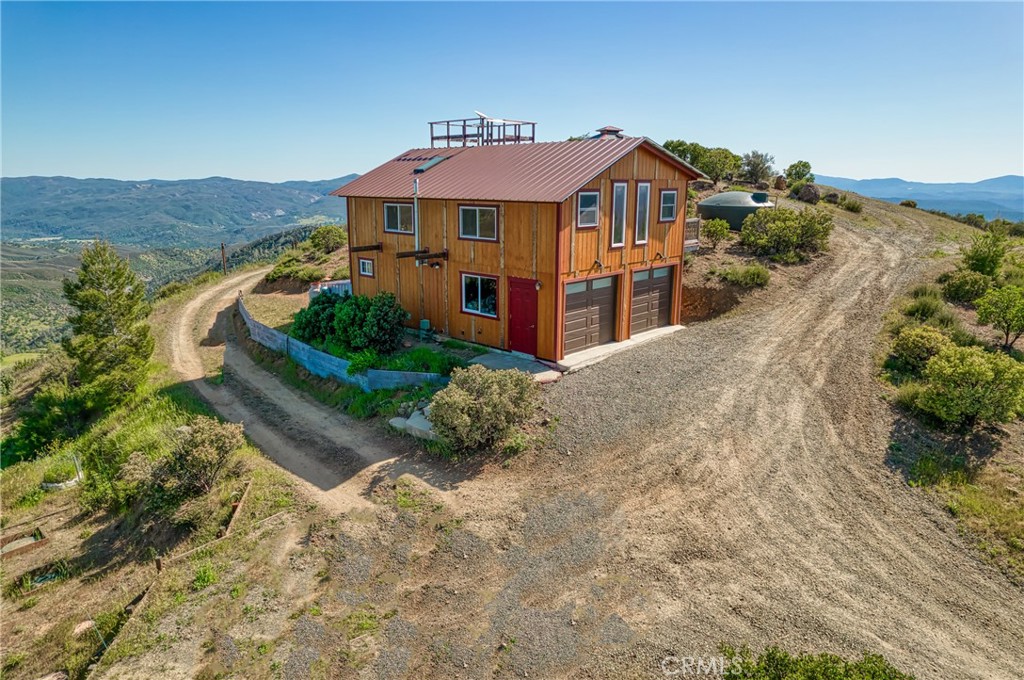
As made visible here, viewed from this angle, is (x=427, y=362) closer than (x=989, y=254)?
Yes

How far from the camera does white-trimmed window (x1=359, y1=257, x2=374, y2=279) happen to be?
2372 cm

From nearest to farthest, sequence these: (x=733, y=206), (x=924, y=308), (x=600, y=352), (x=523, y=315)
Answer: (x=523, y=315) → (x=600, y=352) → (x=924, y=308) → (x=733, y=206)

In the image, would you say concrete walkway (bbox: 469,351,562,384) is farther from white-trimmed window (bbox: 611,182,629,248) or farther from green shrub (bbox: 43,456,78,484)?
green shrub (bbox: 43,456,78,484)

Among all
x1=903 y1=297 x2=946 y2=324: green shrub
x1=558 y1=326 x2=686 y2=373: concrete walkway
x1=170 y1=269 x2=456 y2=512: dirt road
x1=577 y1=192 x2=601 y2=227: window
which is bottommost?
x1=170 y1=269 x2=456 y2=512: dirt road

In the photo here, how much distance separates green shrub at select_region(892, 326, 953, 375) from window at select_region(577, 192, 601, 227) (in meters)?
9.45

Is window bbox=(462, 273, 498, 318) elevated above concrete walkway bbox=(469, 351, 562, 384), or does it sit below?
above

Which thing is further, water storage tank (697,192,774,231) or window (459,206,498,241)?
water storage tank (697,192,774,231)

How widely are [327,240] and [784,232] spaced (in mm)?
29425

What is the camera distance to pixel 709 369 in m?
17.2

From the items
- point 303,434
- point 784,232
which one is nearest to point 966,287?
point 784,232

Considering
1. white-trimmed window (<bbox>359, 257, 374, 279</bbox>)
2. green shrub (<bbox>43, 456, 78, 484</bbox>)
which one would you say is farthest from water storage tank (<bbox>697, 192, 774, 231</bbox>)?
green shrub (<bbox>43, 456, 78, 484</bbox>)

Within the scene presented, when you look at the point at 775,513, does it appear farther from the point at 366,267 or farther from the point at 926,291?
the point at 366,267

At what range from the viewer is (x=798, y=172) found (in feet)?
160

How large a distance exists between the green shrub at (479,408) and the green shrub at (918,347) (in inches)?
422
